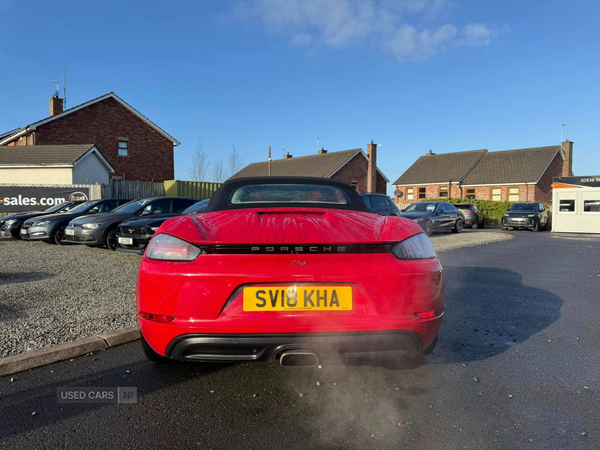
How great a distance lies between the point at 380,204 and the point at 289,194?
32.5 feet

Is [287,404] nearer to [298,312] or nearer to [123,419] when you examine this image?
[298,312]

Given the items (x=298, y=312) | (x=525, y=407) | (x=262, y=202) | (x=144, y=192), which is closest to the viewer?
(x=298, y=312)

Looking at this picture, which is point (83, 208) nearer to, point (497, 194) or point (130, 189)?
point (130, 189)

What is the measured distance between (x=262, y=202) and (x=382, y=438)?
187cm

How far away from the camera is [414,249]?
2479 mm

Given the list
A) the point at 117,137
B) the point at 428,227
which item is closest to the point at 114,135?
the point at 117,137

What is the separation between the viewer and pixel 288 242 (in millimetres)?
2305

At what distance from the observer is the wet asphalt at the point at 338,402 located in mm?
2109

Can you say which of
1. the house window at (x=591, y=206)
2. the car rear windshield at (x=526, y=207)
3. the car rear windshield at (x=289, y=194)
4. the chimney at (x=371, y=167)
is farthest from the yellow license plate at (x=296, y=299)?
the chimney at (x=371, y=167)

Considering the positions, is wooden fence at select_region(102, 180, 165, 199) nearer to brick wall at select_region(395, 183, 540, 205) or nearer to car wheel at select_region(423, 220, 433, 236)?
car wheel at select_region(423, 220, 433, 236)

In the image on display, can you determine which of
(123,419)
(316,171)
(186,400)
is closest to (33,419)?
(123,419)

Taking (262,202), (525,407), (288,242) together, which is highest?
(262,202)

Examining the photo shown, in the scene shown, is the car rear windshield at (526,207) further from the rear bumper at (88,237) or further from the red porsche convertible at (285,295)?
the red porsche convertible at (285,295)

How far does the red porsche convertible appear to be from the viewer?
2205 mm
